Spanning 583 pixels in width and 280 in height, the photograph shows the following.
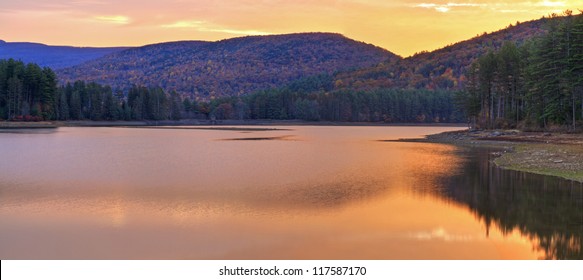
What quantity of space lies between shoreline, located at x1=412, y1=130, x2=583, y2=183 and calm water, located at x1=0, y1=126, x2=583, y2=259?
2062 millimetres

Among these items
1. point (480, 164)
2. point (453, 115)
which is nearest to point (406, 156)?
point (480, 164)

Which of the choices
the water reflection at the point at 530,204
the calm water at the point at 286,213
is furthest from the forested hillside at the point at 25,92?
the water reflection at the point at 530,204

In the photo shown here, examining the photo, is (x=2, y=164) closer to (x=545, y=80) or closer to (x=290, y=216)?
(x=290, y=216)

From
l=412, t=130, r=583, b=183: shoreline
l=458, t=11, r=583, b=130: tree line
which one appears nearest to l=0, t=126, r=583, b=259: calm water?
l=412, t=130, r=583, b=183: shoreline

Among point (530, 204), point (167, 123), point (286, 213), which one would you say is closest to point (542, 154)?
point (530, 204)

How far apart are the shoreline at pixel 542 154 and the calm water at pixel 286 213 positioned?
2.06 m

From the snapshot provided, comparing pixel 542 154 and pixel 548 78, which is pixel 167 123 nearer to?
pixel 548 78

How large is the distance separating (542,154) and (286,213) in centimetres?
2777

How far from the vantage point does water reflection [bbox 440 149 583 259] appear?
17.5 metres

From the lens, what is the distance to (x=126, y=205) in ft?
77.6

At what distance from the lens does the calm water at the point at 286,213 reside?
54.4 ft

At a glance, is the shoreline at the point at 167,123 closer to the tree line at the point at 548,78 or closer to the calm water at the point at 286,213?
the calm water at the point at 286,213

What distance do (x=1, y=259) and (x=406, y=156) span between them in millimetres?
38901

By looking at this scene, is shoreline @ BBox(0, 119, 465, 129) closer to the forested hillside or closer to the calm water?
the forested hillside
